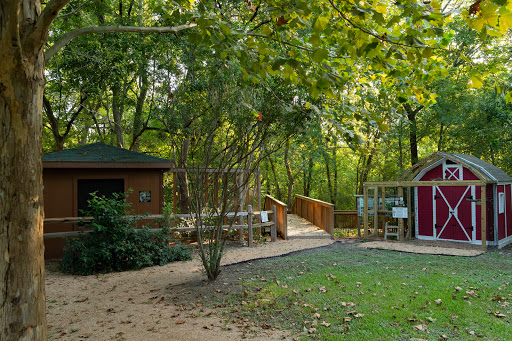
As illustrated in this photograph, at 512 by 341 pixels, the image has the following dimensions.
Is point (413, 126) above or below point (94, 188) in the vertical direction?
above

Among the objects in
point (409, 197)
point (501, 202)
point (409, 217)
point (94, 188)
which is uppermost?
point (94, 188)

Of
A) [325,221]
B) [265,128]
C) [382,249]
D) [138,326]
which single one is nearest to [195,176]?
[265,128]

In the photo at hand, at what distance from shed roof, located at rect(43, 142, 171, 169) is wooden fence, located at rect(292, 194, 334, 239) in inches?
233

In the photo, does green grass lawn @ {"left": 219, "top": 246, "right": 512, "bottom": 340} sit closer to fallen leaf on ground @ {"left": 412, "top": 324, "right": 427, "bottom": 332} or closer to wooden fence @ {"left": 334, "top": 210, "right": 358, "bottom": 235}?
fallen leaf on ground @ {"left": 412, "top": 324, "right": 427, "bottom": 332}

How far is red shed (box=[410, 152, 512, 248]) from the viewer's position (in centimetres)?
1099

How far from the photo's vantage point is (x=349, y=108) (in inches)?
130

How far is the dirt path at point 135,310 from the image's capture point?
4352 mm

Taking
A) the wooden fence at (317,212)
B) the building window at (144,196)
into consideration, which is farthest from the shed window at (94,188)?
the wooden fence at (317,212)

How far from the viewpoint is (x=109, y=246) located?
7.83 m

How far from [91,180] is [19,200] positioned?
7611 mm

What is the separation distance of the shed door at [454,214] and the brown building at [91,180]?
28.7 ft

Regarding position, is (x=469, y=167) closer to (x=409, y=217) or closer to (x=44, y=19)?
(x=409, y=217)

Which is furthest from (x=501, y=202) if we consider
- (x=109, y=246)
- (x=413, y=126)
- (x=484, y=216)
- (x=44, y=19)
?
(x=44, y=19)

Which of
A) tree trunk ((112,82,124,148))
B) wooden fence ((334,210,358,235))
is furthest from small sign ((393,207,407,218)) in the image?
tree trunk ((112,82,124,148))
